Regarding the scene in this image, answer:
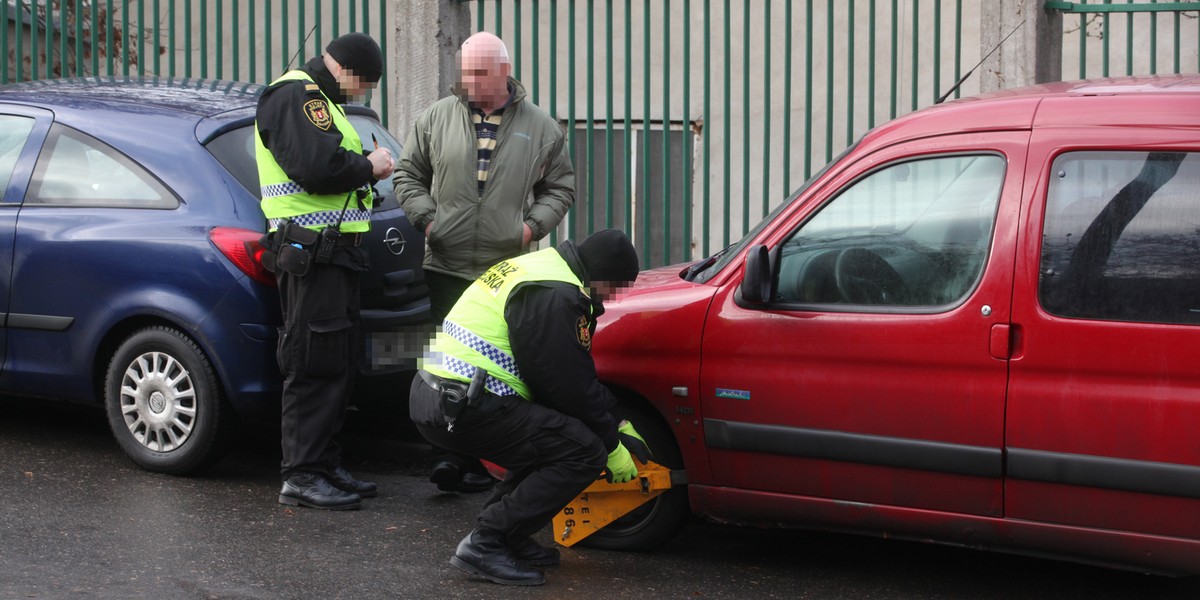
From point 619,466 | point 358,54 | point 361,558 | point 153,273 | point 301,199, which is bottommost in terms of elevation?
point 361,558

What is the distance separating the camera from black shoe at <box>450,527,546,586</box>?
480 centimetres

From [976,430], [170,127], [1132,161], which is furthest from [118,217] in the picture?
[1132,161]

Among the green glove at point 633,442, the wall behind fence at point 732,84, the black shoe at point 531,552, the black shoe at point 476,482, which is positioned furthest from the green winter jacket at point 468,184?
the wall behind fence at point 732,84

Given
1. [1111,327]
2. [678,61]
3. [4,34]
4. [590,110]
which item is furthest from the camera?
[678,61]

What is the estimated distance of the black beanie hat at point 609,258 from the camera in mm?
4766

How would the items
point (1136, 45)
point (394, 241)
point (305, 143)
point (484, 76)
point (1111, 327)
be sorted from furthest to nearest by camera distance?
point (1136, 45)
point (394, 241)
point (484, 76)
point (305, 143)
point (1111, 327)

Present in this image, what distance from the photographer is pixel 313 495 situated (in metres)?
5.66

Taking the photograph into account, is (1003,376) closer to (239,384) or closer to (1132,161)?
(1132,161)

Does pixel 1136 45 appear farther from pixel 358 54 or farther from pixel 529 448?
pixel 529 448

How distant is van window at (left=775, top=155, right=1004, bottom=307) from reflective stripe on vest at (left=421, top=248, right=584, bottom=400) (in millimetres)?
785

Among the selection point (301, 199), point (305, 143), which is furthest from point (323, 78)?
point (301, 199)

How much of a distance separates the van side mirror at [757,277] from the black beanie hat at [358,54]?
1887mm

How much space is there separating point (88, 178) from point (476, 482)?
2.09 metres

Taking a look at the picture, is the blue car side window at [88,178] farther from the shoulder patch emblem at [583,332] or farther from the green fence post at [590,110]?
the green fence post at [590,110]
